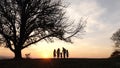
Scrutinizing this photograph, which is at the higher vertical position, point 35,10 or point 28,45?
point 35,10

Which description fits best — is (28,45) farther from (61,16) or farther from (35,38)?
(61,16)

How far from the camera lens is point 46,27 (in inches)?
1592

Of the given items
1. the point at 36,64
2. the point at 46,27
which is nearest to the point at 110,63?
the point at 36,64

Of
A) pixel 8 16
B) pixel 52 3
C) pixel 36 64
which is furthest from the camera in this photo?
pixel 52 3

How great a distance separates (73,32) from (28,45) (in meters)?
6.91

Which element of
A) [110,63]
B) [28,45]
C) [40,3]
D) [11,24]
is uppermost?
[40,3]

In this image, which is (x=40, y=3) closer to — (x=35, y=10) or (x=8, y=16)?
(x=35, y=10)

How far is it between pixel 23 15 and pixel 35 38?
12.4 ft

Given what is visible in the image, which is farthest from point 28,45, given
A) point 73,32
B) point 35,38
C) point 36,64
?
point 36,64

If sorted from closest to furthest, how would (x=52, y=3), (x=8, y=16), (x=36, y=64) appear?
1. (x=36, y=64)
2. (x=8, y=16)
3. (x=52, y=3)

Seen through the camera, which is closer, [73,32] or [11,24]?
[11,24]

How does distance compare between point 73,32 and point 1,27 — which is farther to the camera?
point 73,32

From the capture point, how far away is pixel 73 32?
42.6 m

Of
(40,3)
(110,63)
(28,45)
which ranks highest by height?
(40,3)
